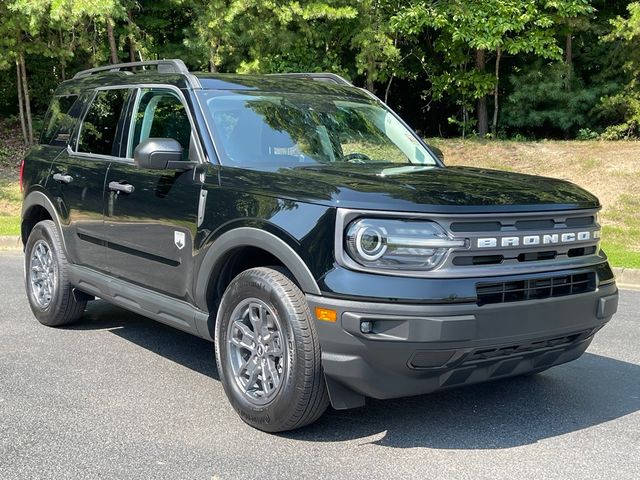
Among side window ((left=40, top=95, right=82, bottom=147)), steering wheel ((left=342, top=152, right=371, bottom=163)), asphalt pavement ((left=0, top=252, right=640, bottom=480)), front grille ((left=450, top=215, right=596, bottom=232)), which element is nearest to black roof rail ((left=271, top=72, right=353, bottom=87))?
steering wheel ((left=342, top=152, right=371, bottom=163))

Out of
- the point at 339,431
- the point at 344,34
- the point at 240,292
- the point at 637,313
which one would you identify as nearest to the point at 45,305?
the point at 240,292

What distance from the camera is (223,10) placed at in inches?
680

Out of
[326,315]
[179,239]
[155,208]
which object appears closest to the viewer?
[326,315]

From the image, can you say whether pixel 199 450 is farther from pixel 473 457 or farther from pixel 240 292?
pixel 473 457

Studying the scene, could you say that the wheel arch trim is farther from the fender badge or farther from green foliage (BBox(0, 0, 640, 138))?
green foliage (BBox(0, 0, 640, 138))

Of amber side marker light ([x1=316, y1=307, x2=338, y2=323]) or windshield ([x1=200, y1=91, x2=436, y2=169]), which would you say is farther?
windshield ([x1=200, y1=91, x2=436, y2=169])

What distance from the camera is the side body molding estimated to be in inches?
150

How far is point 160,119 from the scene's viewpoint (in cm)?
525

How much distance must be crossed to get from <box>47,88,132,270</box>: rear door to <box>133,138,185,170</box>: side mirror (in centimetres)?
94

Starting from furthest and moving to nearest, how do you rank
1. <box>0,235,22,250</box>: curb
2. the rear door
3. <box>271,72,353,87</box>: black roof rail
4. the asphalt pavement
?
<box>0,235,22,250</box>: curb, <box>271,72,353,87</box>: black roof rail, the rear door, the asphalt pavement

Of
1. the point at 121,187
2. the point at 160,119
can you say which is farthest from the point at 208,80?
the point at 121,187

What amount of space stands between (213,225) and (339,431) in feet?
4.39

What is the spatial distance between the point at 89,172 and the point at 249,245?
6.69 ft

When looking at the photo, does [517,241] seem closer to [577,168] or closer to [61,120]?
[61,120]
